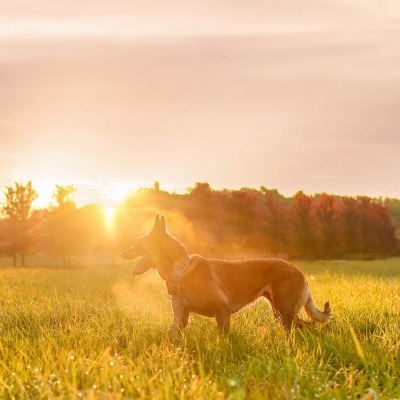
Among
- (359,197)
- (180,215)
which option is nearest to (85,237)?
(180,215)

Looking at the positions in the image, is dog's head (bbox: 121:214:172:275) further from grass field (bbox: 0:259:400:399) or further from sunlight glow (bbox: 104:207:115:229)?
sunlight glow (bbox: 104:207:115:229)

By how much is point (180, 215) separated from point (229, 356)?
125ft

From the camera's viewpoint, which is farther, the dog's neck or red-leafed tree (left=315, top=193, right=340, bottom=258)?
red-leafed tree (left=315, top=193, right=340, bottom=258)

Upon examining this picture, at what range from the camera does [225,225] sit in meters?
44.7

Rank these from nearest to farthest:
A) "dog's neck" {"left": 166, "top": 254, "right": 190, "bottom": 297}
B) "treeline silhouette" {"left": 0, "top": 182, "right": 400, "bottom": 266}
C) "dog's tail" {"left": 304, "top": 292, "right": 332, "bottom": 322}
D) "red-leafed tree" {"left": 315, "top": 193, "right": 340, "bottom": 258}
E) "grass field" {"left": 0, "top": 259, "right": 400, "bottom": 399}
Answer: "grass field" {"left": 0, "top": 259, "right": 400, "bottom": 399} → "dog's neck" {"left": 166, "top": 254, "right": 190, "bottom": 297} → "dog's tail" {"left": 304, "top": 292, "right": 332, "bottom": 322} → "treeline silhouette" {"left": 0, "top": 182, "right": 400, "bottom": 266} → "red-leafed tree" {"left": 315, "top": 193, "right": 340, "bottom": 258}

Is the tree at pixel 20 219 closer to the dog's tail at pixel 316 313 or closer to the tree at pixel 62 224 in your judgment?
the tree at pixel 62 224

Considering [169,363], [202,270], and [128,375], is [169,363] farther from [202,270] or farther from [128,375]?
[202,270]

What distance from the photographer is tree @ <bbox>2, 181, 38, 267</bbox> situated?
48188mm

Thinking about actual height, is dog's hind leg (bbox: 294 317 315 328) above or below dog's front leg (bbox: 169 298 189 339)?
below

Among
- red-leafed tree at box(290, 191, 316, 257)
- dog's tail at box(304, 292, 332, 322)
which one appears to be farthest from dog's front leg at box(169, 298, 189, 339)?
red-leafed tree at box(290, 191, 316, 257)

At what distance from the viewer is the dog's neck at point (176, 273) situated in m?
7.48

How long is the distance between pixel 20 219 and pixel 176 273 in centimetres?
4448

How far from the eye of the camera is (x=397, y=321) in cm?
834

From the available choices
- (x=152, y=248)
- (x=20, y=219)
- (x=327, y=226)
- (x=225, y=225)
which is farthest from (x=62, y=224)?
(x=152, y=248)
